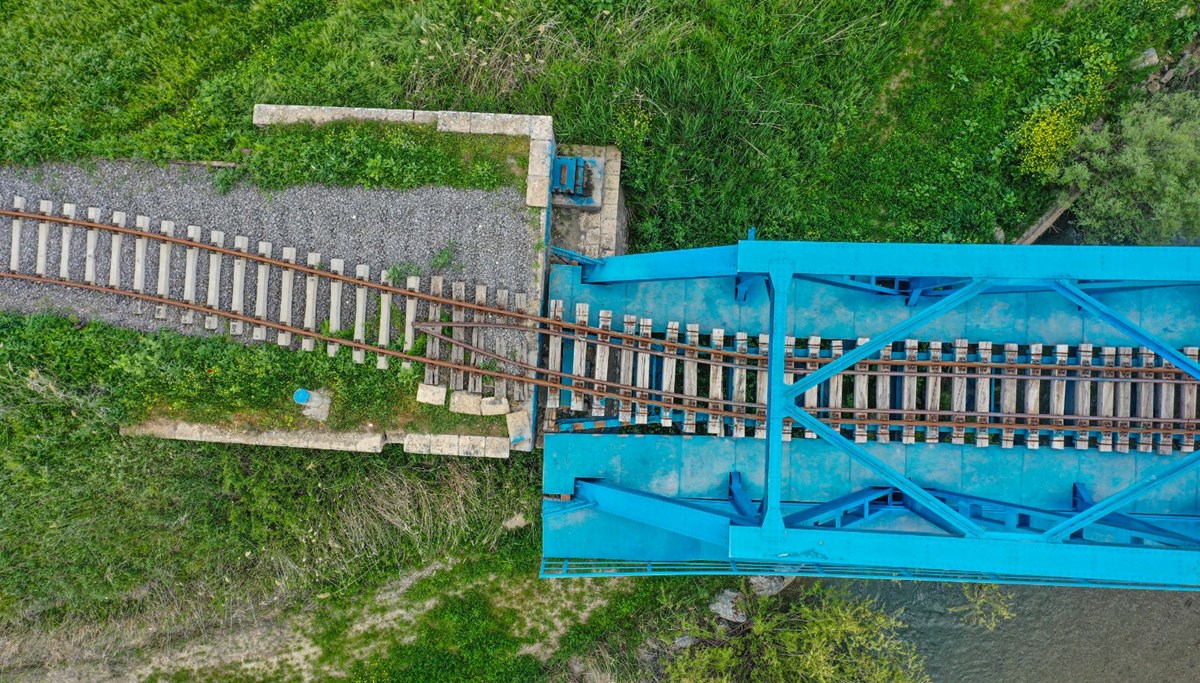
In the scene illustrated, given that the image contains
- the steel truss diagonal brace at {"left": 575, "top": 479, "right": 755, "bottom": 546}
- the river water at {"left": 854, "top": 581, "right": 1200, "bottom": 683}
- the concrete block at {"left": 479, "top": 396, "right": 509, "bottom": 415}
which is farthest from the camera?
the river water at {"left": 854, "top": 581, "right": 1200, "bottom": 683}

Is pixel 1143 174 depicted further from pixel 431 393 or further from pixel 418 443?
pixel 418 443

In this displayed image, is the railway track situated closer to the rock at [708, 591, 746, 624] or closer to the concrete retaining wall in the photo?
the concrete retaining wall

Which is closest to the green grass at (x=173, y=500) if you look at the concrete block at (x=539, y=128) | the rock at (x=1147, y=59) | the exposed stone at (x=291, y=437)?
the exposed stone at (x=291, y=437)

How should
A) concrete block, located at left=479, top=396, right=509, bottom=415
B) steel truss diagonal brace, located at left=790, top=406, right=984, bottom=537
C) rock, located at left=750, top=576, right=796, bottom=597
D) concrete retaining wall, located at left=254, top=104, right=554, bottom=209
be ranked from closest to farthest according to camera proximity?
steel truss diagonal brace, located at left=790, top=406, right=984, bottom=537 < concrete block, located at left=479, top=396, right=509, bottom=415 < concrete retaining wall, located at left=254, top=104, right=554, bottom=209 < rock, located at left=750, top=576, right=796, bottom=597

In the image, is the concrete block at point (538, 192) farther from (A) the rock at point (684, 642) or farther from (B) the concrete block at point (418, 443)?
(A) the rock at point (684, 642)

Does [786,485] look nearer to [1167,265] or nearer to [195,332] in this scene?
[1167,265]

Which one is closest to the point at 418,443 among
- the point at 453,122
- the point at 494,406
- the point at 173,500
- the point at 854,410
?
the point at 494,406

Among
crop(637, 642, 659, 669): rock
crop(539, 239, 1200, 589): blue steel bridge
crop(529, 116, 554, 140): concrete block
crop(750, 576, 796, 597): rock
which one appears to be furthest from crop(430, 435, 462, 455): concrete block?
crop(750, 576, 796, 597): rock
